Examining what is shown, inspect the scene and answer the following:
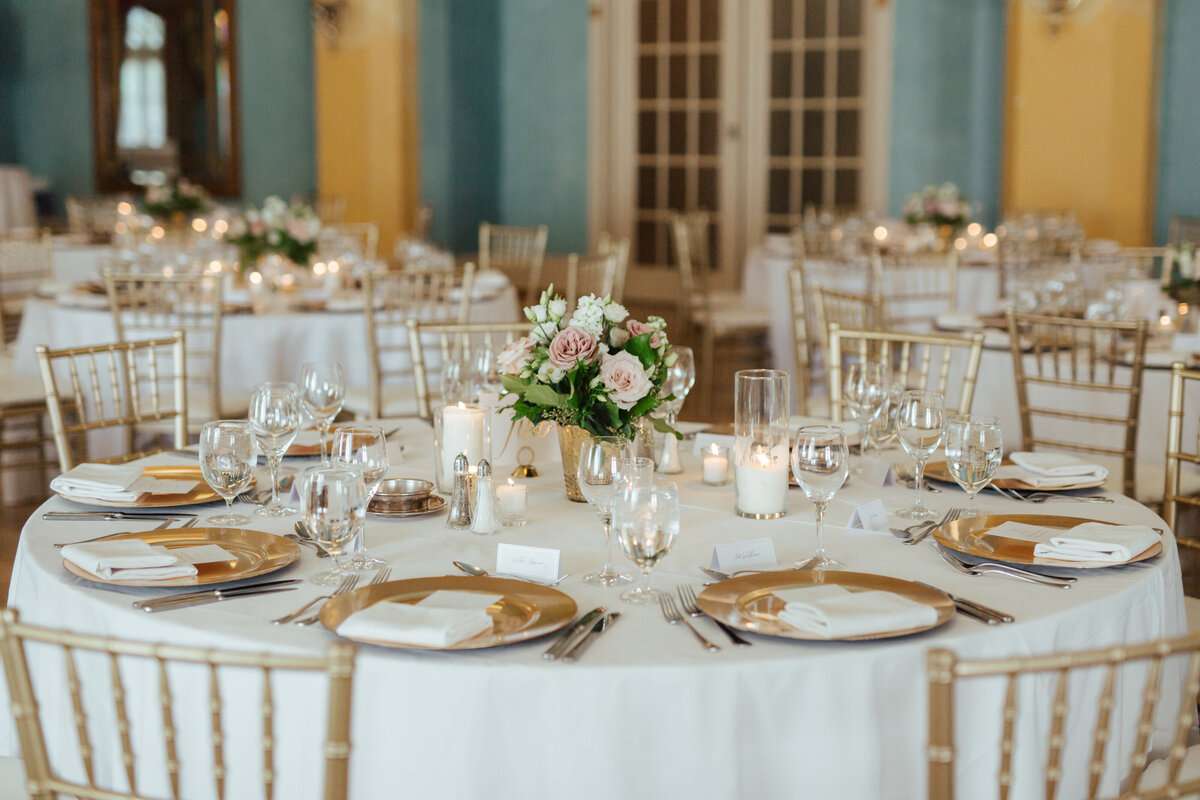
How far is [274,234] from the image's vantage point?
17.4 ft

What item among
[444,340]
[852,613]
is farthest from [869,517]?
[444,340]

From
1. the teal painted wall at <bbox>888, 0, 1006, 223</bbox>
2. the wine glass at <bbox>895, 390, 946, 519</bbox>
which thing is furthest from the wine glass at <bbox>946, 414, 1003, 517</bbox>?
the teal painted wall at <bbox>888, 0, 1006, 223</bbox>

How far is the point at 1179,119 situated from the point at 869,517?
22.0 feet

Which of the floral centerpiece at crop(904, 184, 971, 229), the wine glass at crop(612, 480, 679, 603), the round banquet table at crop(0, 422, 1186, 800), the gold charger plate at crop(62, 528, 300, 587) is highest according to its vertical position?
the floral centerpiece at crop(904, 184, 971, 229)

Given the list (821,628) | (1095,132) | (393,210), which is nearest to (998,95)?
(1095,132)

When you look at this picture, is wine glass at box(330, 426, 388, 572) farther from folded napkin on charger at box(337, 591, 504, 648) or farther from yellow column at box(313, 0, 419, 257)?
yellow column at box(313, 0, 419, 257)

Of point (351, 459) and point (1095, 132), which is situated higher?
point (1095, 132)

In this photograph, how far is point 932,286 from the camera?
6.04m

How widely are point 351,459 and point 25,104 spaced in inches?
412

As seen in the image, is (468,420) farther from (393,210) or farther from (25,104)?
(25,104)

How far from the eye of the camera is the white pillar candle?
2281mm

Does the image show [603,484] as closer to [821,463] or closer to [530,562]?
[530,562]

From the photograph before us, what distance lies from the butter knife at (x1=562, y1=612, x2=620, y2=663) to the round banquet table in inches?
0.5

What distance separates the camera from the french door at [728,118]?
961cm
